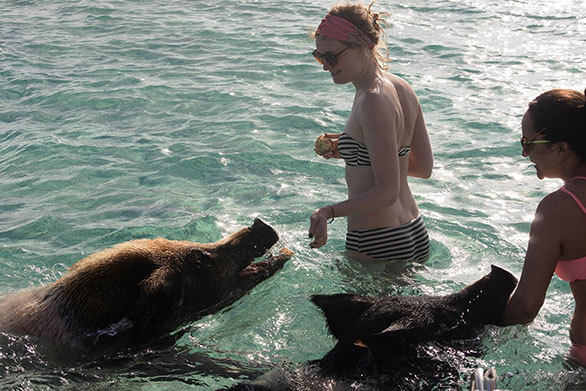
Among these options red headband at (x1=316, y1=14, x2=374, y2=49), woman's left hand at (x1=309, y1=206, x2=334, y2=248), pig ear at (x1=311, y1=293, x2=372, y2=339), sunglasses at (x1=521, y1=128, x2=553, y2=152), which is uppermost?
red headband at (x1=316, y1=14, x2=374, y2=49)

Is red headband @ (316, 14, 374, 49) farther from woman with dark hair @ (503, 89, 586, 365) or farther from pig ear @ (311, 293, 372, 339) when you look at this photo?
pig ear @ (311, 293, 372, 339)

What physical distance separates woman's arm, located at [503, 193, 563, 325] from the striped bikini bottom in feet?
5.11

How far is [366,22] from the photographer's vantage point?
218 inches

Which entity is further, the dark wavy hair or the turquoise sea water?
the turquoise sea water

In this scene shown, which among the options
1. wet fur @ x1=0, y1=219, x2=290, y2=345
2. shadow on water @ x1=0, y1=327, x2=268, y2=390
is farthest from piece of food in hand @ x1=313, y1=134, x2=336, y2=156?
shadow on water @ x1=0, y1=327, x2=268, y2=390

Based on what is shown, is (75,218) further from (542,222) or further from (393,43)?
(393,43)

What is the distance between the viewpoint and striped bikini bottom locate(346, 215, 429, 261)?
568cm

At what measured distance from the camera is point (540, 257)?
4016 mm

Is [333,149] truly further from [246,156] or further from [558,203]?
[246,156]

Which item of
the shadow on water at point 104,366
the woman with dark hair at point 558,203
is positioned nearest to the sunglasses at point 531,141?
the woman with dark hair at point 558,203

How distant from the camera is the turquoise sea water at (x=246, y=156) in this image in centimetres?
502

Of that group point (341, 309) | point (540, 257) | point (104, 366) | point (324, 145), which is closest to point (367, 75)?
point (324, 145)

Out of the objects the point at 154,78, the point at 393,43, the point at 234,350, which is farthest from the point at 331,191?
the point at 393,43

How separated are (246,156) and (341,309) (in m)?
5.71
